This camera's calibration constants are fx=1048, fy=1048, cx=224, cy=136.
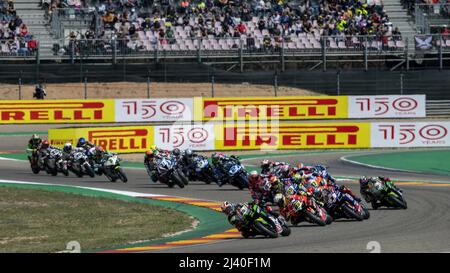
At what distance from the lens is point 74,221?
23109mm

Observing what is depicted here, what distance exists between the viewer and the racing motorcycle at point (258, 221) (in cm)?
1906

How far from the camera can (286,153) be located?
3931 cm

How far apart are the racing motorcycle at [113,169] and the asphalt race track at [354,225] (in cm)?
21

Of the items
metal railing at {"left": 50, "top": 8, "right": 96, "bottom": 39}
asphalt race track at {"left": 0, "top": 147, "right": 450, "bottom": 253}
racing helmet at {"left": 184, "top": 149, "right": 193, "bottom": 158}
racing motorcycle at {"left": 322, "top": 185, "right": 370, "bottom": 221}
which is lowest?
asphalt race track at {"left": 0, "top": 147, "right": 450, "bottom": 253}

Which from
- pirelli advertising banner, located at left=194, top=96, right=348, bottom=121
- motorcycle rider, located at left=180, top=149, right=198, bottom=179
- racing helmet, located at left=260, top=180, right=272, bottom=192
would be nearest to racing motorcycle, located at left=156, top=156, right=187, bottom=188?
motorcycle rider, located at left=180, top=149, right=198, bottom=179

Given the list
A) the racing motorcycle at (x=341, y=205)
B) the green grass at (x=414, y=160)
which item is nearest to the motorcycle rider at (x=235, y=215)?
the racing motorcycle at (x=341, y=205)

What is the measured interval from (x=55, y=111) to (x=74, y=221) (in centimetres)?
2115

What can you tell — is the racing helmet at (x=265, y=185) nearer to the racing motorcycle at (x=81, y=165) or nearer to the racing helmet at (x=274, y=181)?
the racing helmet at (x=274, y=181)

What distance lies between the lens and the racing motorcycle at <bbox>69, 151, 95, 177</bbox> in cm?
3158

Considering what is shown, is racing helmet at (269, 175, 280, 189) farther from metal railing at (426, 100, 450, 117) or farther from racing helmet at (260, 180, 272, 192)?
metal railing at (426, 100, 450, 117)

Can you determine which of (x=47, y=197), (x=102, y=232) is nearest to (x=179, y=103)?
(x=47, y=197)

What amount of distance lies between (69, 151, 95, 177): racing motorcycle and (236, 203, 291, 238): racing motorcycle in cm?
1305

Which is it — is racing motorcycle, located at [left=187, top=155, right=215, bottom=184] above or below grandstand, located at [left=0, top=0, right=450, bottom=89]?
below
